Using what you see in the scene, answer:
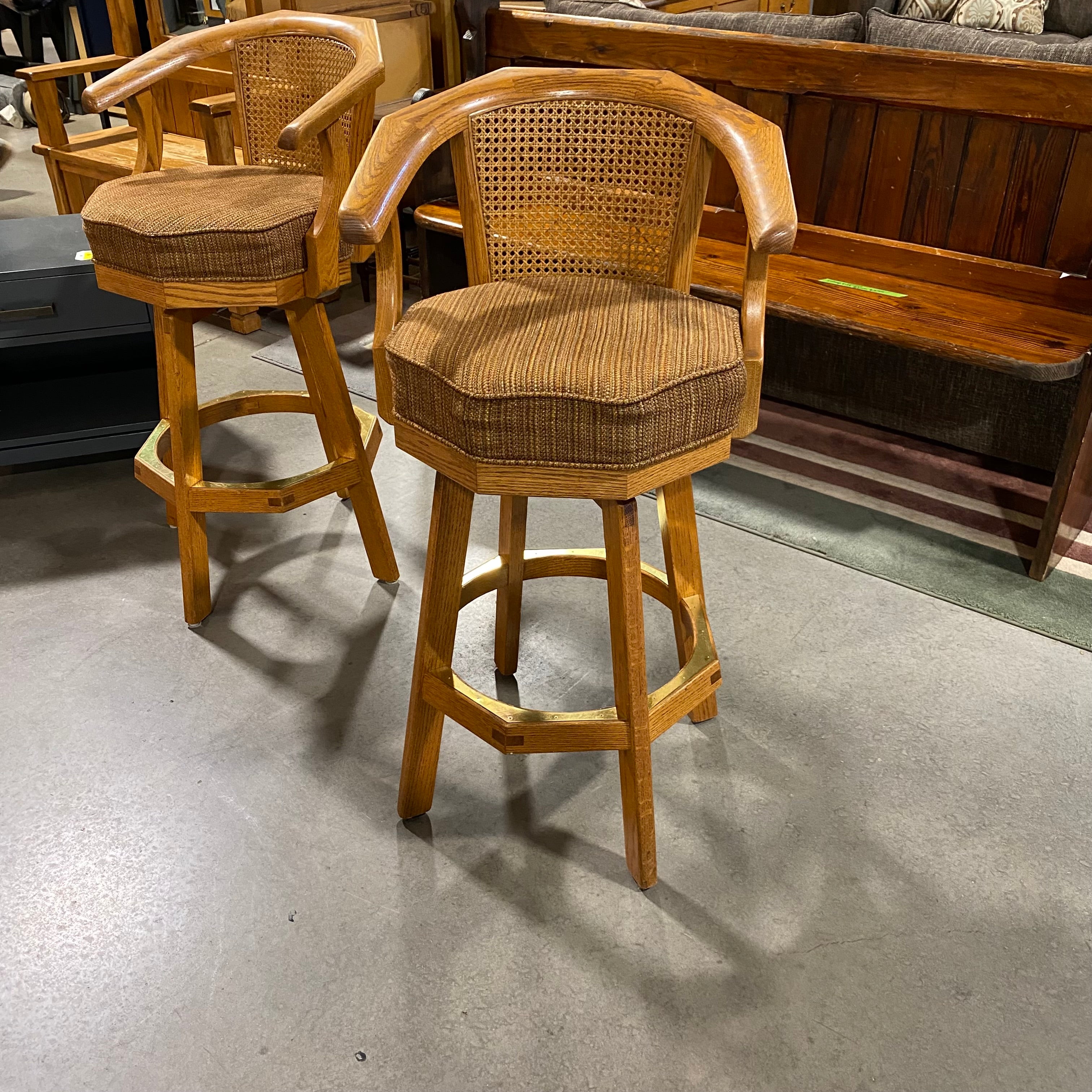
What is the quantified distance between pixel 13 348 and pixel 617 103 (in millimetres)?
1945

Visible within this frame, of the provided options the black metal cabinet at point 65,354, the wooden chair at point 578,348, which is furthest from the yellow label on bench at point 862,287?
the black metal cabinet at point 65,354

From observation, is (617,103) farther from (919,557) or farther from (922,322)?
(919,557)

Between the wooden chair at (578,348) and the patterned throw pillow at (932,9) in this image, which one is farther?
the patterned throw pillow at (932,9)

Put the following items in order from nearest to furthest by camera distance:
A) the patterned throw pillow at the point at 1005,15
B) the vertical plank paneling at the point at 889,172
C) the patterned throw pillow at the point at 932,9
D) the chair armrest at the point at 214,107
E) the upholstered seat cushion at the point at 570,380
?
the upholstered seat cushion at the point at 570,380, the vertical plank paneling at the point at 889,172, the chair armrest at the point at 214,107, the patterned throw pillow at the point at 1005,15, the patterned throw pillow at the point at 932,9

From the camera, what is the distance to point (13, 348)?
2740 millimetres

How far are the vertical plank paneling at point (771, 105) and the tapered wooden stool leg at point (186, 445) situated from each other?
4.82ft

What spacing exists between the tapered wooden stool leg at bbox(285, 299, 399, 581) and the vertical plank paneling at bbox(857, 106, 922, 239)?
1.44m

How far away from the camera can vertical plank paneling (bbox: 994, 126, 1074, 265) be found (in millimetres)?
2305

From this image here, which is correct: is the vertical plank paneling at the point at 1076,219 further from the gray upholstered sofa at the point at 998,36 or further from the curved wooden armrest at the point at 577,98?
the curved wooden armrest at the point at 577,98

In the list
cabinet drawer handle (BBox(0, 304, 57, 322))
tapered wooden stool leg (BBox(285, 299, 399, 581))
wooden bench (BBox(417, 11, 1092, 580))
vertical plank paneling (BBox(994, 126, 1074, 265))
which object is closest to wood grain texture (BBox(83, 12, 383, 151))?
tapered wooden stool leg (BBox(285, 299, 399, 581))

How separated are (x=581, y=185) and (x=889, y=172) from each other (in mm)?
1309

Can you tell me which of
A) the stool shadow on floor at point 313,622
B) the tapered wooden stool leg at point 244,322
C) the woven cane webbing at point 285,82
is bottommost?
the stool shadow on floor at point 313,622

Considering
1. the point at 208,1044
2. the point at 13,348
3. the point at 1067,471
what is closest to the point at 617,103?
the point at 1067,471

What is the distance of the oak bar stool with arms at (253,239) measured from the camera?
1.81 meters
